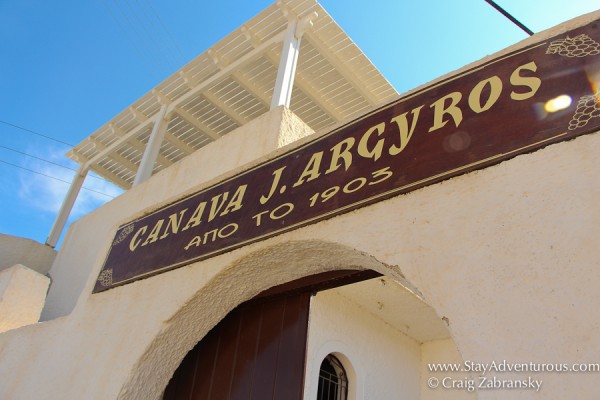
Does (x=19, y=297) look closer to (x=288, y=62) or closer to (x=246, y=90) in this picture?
(x=288, y=62)

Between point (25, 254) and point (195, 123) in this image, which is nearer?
point (25, 254)

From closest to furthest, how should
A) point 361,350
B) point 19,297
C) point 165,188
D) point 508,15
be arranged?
1. point 508,15
2. point 361,350
3. point 19,297
4. point 165,188

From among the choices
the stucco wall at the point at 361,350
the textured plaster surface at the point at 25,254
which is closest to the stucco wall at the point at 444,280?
the stucco wall at the point at 361,350

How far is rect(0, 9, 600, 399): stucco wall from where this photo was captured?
184cm

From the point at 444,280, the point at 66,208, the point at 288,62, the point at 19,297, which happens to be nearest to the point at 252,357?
the point at 444,280

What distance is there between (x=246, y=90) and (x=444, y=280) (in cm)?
751

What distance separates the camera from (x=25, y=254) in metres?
8.41

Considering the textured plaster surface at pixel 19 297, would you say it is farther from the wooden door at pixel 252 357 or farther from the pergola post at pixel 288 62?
the pergola post at pixel 288 62

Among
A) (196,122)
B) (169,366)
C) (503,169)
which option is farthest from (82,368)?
(196,122)

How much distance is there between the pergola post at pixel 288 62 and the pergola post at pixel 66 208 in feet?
18.9

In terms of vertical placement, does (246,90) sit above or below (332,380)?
above

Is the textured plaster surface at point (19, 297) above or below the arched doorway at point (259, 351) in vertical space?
above

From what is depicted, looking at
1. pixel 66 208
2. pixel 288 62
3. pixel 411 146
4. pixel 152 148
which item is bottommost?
pixel 411 146

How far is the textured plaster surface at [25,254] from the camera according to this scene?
822 cm
